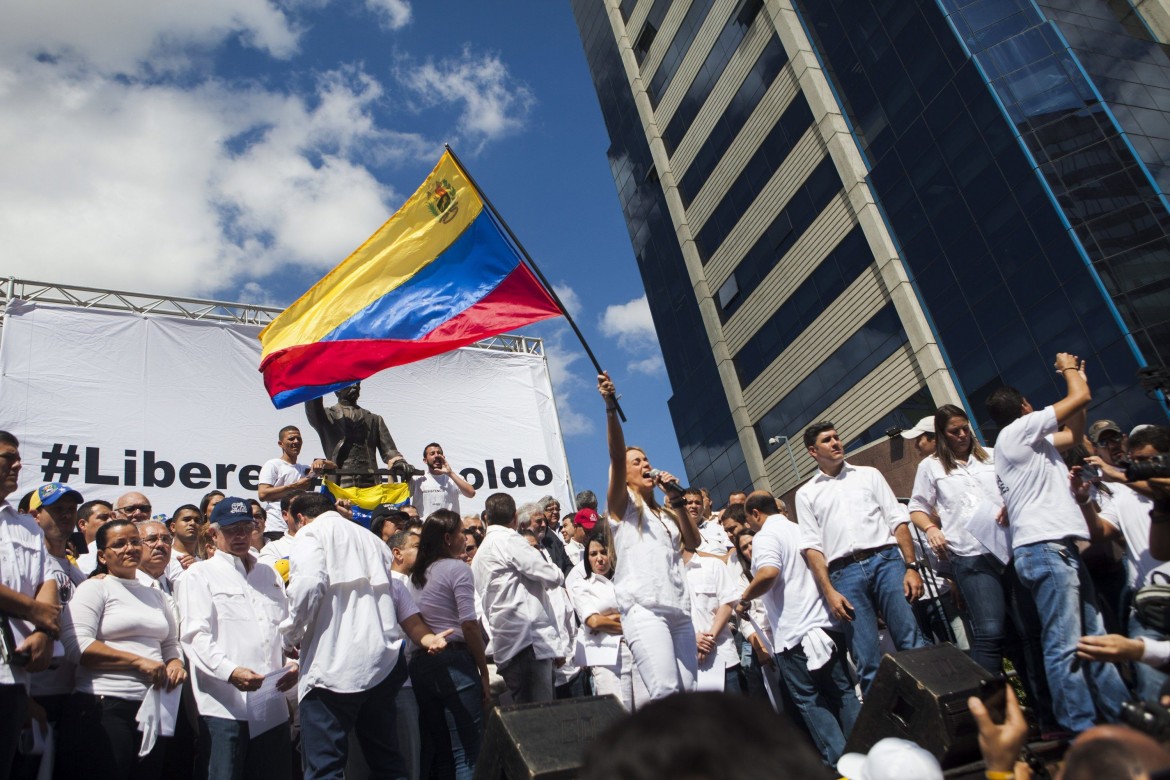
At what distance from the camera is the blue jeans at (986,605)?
4.44 meters

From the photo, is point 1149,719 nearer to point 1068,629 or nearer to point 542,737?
point 542,737

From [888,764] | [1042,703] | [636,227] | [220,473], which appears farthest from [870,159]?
[888,764]

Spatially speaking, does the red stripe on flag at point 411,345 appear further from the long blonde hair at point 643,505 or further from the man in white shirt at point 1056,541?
the man in white shirt at point 1056,541

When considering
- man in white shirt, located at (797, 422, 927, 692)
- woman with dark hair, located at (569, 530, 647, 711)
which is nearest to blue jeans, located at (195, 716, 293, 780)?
woman with dark hair, located at (569, 530, 647, 711)

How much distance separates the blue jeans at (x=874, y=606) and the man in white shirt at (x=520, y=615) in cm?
171

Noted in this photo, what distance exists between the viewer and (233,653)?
13.1 feet

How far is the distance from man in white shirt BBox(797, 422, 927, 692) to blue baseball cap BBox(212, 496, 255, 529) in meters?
3.21

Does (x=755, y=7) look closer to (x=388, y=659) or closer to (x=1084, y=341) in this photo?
(x=1084, y=341)

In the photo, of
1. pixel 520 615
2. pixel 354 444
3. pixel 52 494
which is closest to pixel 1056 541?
pixel 520 615

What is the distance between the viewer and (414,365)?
12.3m

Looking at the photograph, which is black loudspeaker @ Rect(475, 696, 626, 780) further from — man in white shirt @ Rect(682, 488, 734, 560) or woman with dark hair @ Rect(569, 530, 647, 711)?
man in white shirt @ Rect(682, 488, 734, 560)

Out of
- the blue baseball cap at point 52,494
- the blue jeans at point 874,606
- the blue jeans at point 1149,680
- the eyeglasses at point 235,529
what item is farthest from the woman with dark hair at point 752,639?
the blue baseball cap at point 52,494

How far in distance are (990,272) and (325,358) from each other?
18990 millimetres

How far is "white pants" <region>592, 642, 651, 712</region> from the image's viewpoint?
424 cm
